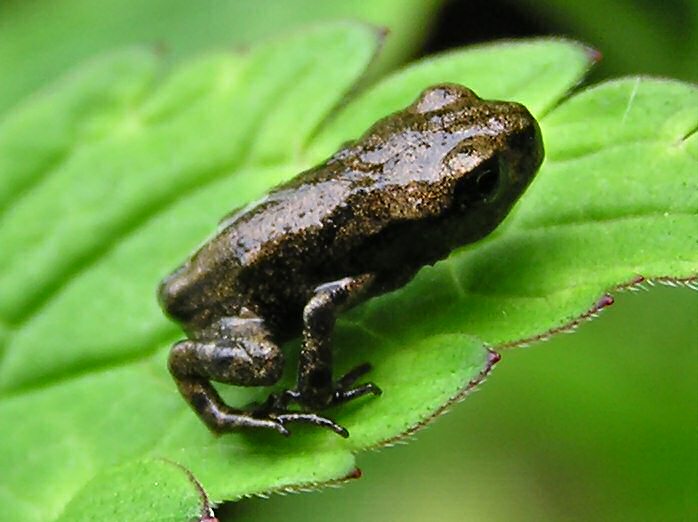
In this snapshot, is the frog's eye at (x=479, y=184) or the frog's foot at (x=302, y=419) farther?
the frog's eye at (x=479, y=184)

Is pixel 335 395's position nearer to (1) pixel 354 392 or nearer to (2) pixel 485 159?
(1) pixel 354 392

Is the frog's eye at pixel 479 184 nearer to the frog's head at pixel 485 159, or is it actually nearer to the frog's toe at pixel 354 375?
the frog's head at pixel 485 159

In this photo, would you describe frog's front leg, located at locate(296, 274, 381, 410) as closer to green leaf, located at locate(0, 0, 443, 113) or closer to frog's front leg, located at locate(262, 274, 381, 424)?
frog's front leg, located at locate(262, 274, 381, 424)

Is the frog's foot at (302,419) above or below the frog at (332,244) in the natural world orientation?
below

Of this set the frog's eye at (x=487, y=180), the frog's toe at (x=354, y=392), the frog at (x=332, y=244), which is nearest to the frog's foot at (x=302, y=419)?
the frog at (x=332, y=244)

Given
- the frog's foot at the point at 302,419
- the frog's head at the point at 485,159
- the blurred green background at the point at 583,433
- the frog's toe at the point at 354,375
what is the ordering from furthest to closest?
the blurred green background at the point at 583,433
the frog's toe at the point at 354,375
the frog's head at the point at 485,159
the frog's foot at the point at 302,419

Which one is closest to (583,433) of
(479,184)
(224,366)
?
(479,184)
